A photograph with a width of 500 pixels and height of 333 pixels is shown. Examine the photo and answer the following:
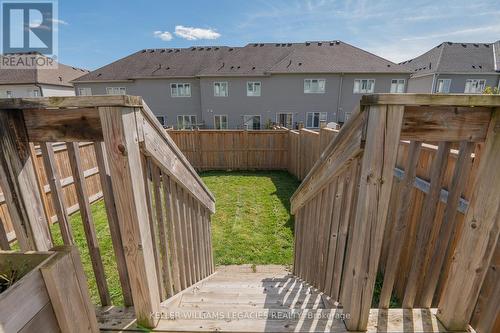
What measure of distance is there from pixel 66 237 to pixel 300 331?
4.94ft

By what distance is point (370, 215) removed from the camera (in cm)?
114

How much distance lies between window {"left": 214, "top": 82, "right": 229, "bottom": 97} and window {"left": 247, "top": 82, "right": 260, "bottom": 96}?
1.58 m

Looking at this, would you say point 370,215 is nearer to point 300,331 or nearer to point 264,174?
point 300,331

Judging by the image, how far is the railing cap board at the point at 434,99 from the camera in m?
1.01

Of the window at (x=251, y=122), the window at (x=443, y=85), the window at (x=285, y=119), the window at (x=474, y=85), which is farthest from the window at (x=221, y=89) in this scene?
the window at (x=474, y=85)

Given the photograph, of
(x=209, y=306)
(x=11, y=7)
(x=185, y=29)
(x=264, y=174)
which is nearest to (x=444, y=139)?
(x=209, y=306)

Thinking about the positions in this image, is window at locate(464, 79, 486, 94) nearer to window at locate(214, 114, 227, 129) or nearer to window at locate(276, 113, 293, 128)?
window at locate(276, 113, 293, 128)

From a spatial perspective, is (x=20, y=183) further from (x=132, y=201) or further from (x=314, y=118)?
(x=314, y=118)

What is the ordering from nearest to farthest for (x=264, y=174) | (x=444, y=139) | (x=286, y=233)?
(x=444, y=139) < (x=286, y=233) < (x=264, y=174)

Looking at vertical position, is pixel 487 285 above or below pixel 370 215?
below

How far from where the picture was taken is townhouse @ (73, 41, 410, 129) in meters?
16.5

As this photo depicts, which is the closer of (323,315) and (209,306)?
(323,315)

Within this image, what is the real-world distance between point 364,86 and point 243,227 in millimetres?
15937

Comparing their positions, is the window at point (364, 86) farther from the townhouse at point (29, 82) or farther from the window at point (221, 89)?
the townhouse at point (29, 82)
